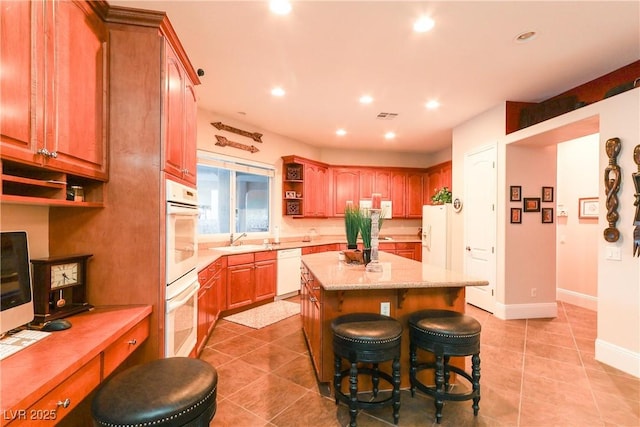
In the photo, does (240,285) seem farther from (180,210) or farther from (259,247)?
(180,210)

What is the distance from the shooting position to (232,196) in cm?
491

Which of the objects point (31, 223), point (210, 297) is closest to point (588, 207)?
point (210, 297)

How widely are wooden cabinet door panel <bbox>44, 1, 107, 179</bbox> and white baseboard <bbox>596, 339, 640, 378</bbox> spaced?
173 inches

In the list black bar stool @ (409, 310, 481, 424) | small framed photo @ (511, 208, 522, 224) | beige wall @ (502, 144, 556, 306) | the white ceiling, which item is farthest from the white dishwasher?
small framed photo @ (511, 208, 522, 224)

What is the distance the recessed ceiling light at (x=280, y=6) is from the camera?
211cm

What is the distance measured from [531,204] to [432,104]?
1926 mm

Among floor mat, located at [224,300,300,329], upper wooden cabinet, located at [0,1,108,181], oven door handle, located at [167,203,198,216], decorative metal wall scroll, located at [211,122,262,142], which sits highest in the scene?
decorative metal wall scroll, located at [211,122,262,142]

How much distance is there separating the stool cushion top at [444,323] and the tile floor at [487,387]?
0.62 m

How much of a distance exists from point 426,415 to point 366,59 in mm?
3045

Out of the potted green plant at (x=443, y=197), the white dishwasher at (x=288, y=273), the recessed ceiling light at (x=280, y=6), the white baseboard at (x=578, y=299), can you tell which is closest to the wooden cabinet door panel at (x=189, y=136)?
the recessed ceiling light at (x=280, y=6)

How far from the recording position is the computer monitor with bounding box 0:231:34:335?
1.24 metres

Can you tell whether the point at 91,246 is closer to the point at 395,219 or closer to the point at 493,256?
the point at 493,256

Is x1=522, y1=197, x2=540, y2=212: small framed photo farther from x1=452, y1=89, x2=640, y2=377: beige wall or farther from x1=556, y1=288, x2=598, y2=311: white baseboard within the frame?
x1=556, y1=288, x2=598, y2=311: white baseboard

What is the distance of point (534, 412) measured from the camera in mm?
2061
